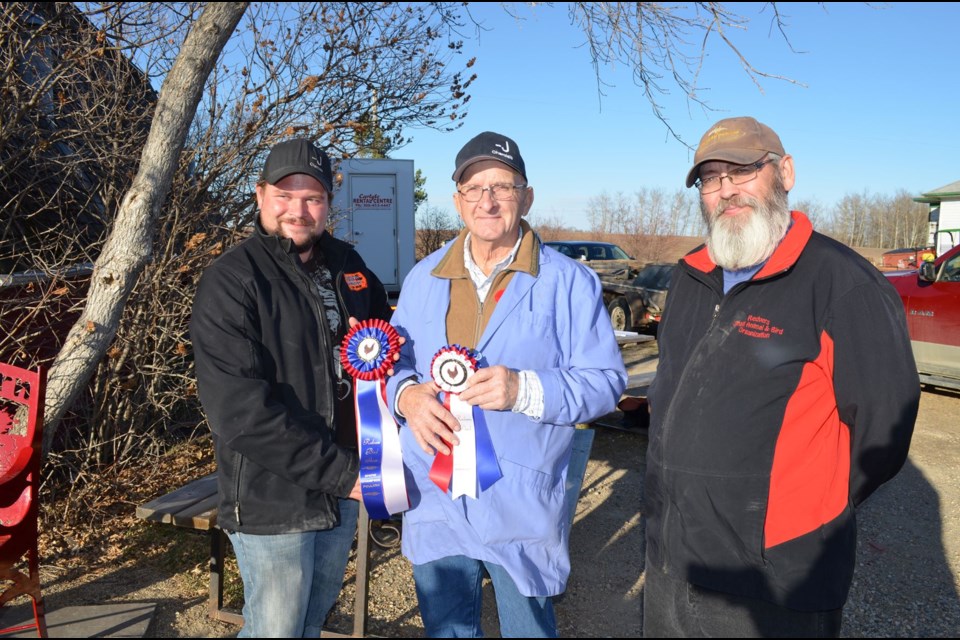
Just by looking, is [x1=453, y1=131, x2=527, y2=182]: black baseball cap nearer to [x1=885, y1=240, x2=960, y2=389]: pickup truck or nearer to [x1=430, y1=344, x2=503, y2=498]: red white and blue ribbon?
[x1=430, y1=344, x2=503, y2=498]: red white and blue ribbon

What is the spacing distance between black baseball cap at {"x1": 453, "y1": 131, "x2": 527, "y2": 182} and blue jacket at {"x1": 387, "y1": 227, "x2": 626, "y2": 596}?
0.28m

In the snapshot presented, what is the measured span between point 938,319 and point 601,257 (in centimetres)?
979

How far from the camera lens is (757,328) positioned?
1836 mm

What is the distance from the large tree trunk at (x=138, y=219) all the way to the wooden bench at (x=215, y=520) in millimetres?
739

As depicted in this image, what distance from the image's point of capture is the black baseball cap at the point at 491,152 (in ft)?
6.62

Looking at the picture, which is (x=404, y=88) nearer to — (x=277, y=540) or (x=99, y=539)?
(x=99, y=539)

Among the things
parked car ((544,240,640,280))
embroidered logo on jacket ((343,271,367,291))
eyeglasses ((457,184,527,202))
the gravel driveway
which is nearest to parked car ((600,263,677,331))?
parked car ((544,240,640,280))

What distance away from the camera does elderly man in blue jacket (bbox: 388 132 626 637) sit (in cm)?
191

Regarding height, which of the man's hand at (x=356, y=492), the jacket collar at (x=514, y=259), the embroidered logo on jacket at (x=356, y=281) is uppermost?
the jacket collar at (x=514, y=259)

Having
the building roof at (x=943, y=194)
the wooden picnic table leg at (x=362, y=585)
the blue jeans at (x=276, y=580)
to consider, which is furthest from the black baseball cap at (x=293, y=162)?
the building roof at (x=943, y=194)

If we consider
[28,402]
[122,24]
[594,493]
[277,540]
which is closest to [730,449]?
[277,540]

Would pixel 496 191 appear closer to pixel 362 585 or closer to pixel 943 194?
pixel 362 585

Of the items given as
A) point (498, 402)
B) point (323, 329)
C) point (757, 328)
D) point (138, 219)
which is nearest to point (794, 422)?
point (757, 328)

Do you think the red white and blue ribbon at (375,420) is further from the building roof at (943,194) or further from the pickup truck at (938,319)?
the building roof at (943,194)
